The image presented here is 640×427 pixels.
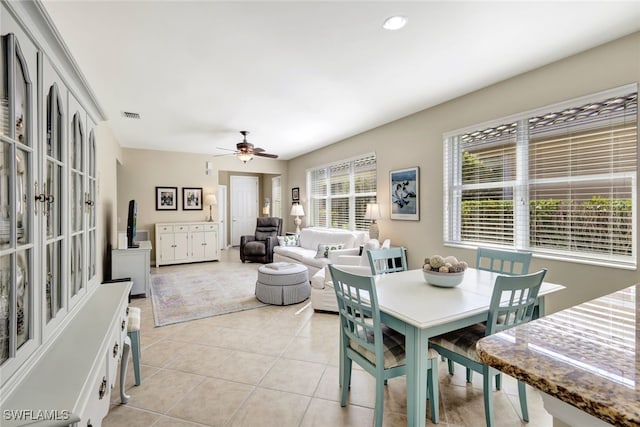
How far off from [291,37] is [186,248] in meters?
5.58

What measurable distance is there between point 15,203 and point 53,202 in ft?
1.28

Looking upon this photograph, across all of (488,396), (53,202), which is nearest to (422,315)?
(488,396)

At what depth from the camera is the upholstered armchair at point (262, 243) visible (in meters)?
6.71

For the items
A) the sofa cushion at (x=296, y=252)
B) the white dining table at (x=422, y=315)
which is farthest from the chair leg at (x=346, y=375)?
the sofa cushion at (x=296, y=252)

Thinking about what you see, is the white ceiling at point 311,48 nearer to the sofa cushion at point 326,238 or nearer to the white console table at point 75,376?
the white console table at point 75,376

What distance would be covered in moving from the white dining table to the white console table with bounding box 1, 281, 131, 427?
1280mm

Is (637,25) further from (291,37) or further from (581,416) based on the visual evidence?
(581,416)

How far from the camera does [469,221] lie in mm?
3639

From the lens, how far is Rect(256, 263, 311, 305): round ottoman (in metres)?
3.90

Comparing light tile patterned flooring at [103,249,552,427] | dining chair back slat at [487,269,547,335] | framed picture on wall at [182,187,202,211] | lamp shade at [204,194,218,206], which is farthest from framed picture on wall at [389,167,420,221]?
framed picture on wall at [182,187,202,211]

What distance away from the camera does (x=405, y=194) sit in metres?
4.35

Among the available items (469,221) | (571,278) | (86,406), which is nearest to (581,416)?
(86,406)

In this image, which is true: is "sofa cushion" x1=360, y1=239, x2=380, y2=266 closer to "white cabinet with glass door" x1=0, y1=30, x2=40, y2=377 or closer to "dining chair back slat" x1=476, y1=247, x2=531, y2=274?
"dining chair back slat" x1=476, y1=247, x2=531, y2=274

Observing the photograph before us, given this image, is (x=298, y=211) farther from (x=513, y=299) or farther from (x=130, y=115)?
(x=513, y=299)
